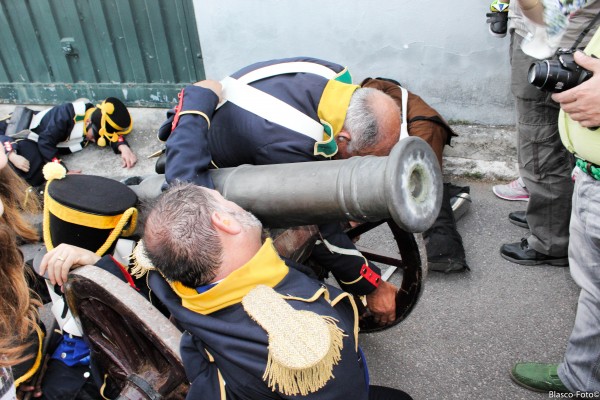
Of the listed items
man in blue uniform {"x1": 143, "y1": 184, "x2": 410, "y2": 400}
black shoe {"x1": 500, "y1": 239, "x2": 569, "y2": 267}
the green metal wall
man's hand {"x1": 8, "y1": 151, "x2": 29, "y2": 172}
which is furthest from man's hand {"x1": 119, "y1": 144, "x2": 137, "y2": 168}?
man in blue uniform {"x1": 143, "y1": 184, "x2": 410, "y2": 400}

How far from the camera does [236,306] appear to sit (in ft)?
4.71

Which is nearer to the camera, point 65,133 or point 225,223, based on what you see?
point 225,223

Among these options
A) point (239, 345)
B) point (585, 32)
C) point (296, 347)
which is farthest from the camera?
point (585, 32)

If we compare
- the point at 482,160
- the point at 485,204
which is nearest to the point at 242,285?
the point at 485,204

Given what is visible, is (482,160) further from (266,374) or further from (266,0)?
(266,374)

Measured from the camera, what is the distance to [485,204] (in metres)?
3.88

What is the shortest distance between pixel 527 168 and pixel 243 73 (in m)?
1.93

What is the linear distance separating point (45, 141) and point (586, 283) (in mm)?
4658

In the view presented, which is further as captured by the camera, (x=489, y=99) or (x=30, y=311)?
(x=489, y=99)

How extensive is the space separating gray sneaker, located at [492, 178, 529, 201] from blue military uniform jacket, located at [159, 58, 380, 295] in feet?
6.58

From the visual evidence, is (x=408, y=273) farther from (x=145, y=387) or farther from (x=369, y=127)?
(x=145, y=387)

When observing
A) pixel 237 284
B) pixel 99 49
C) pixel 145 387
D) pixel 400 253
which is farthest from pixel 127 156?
pixel 237 284

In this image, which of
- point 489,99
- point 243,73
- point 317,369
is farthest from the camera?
point 489,99

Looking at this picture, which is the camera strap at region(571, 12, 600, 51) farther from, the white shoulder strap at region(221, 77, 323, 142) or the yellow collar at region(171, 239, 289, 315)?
the yellow collar at region(171, 239, 289, 315)
